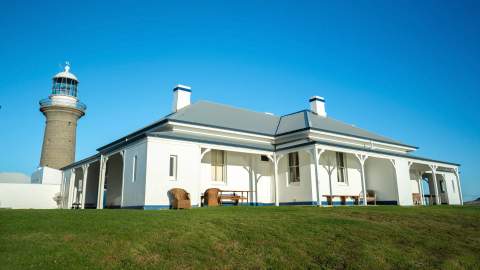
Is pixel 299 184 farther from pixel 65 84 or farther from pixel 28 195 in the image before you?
pixel 65 84

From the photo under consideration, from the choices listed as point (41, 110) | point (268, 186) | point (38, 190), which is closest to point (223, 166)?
point (268, 186)

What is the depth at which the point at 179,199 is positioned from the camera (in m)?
14.8

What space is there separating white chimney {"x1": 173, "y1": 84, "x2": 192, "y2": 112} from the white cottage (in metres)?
0.06

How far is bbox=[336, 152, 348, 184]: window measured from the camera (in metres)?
21.0

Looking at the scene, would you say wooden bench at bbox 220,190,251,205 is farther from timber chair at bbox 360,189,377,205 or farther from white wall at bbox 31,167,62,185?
white wall at bbox 31,167,62,185

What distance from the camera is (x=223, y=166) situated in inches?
751

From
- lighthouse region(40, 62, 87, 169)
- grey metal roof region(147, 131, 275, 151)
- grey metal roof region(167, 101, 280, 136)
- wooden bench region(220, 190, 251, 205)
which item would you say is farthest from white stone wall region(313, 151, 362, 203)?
lighthouse region(40, 62, 87, 169)

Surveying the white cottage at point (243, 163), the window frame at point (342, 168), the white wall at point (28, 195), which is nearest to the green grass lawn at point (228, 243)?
the white cottage at point (243, 163)

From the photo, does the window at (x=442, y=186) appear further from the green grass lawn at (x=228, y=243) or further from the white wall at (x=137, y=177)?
the white wall at (x=137, y=177)

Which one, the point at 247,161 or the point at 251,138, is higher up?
the point at 251,138

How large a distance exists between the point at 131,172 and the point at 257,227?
349 inches

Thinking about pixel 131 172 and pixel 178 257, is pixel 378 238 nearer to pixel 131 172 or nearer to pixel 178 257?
pixel 178 257

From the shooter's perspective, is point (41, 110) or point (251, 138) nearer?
point (251, 138)

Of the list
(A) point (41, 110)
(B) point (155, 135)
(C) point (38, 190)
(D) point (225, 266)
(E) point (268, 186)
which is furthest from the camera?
(A) point (41, 110)
